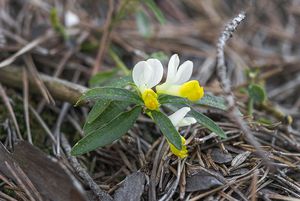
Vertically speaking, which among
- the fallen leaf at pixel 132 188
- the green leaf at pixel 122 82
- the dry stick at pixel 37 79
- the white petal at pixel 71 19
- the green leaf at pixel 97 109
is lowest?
the fallen leaf at pixel 132 188

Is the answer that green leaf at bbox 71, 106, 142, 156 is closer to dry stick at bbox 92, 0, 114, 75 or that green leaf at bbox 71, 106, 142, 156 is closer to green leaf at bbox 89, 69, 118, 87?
green leaf at bbox 89, 69, 118, 87

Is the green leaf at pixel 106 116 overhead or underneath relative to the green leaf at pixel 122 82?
underneath

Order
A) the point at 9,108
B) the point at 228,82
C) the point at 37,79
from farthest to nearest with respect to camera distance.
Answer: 1. the point at 37,79
2. the point at 9,108
3. the point at 228,82

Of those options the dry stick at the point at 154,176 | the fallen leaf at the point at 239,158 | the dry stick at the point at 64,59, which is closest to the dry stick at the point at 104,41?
the dry stick at the point at 64,59

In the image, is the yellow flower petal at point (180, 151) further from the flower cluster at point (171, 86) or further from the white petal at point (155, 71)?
the white petal at point (155, 71)

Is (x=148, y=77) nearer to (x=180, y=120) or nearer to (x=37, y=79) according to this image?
(x=180, y=120)

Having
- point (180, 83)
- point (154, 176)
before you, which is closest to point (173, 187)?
point (154, 176)

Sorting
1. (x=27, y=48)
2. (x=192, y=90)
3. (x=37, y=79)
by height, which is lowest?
(x=192, y=90)
